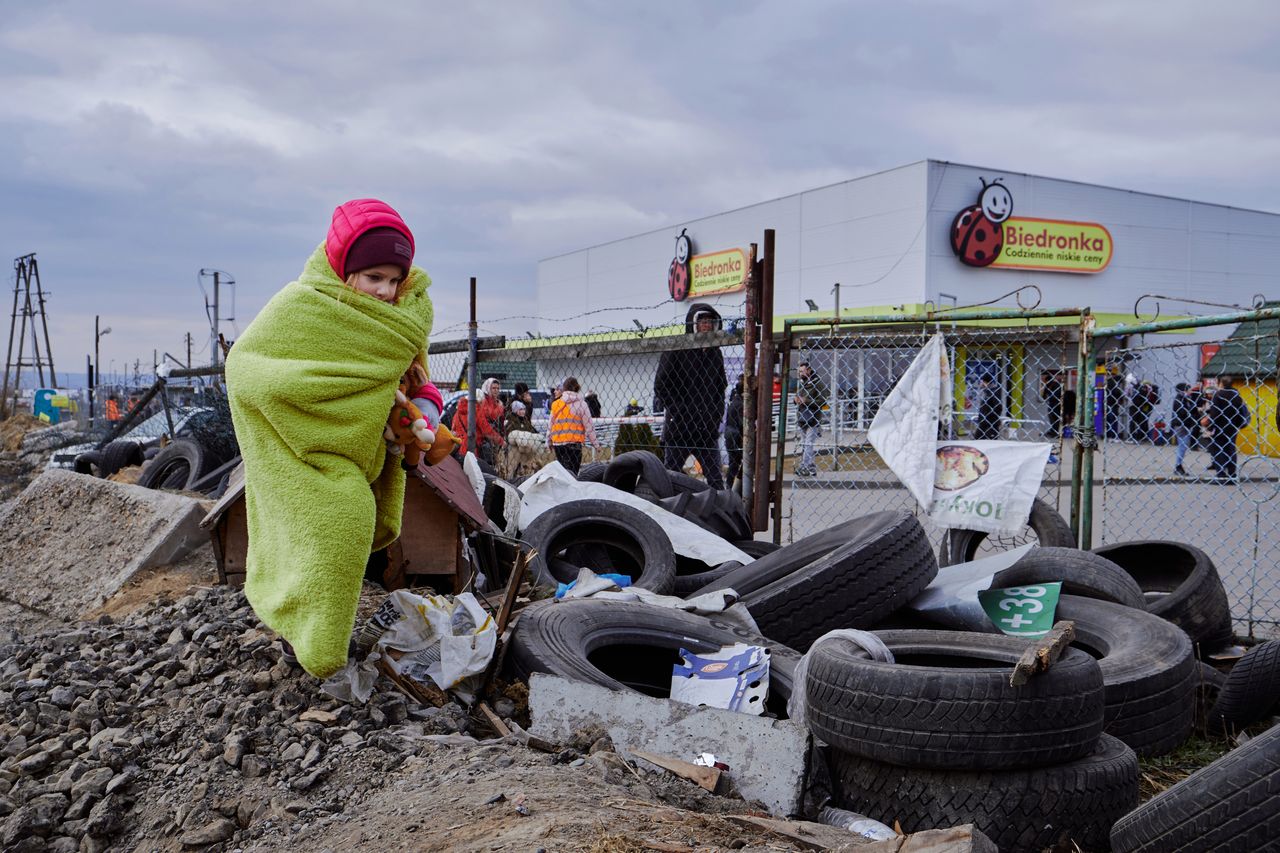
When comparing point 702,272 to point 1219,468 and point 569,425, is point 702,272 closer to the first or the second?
point 569,425

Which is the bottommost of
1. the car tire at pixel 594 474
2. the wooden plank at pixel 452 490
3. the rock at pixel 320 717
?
the rock at pixel 320 717

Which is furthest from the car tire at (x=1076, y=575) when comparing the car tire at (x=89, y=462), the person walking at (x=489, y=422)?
the car tire at (x=89, y=462)

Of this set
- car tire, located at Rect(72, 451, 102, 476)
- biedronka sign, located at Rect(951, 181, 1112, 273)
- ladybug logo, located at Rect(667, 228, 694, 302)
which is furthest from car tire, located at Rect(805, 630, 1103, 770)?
ladybug logo, located at Rect(667, 228, 694, 302)

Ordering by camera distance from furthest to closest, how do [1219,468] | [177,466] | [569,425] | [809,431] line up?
[809,431]
[569,425]
[177,466]
[1219,468]

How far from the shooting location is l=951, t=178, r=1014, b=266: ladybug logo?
85.3 feet

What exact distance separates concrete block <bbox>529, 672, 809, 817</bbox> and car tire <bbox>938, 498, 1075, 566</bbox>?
3.43 m

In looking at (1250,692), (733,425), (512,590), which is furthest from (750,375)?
(733,425)

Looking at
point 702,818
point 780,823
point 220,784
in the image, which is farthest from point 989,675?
point 220,784

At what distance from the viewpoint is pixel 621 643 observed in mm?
4105

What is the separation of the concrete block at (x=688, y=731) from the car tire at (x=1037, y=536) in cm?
343

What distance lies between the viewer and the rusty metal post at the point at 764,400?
6.60 meters

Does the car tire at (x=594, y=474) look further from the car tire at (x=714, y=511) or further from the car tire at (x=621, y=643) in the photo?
the car tire at (x=621, y=643)

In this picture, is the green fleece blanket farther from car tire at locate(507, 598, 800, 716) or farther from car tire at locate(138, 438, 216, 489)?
car tire at locate(138, 438, 216, 489)

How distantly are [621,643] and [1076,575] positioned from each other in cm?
237
